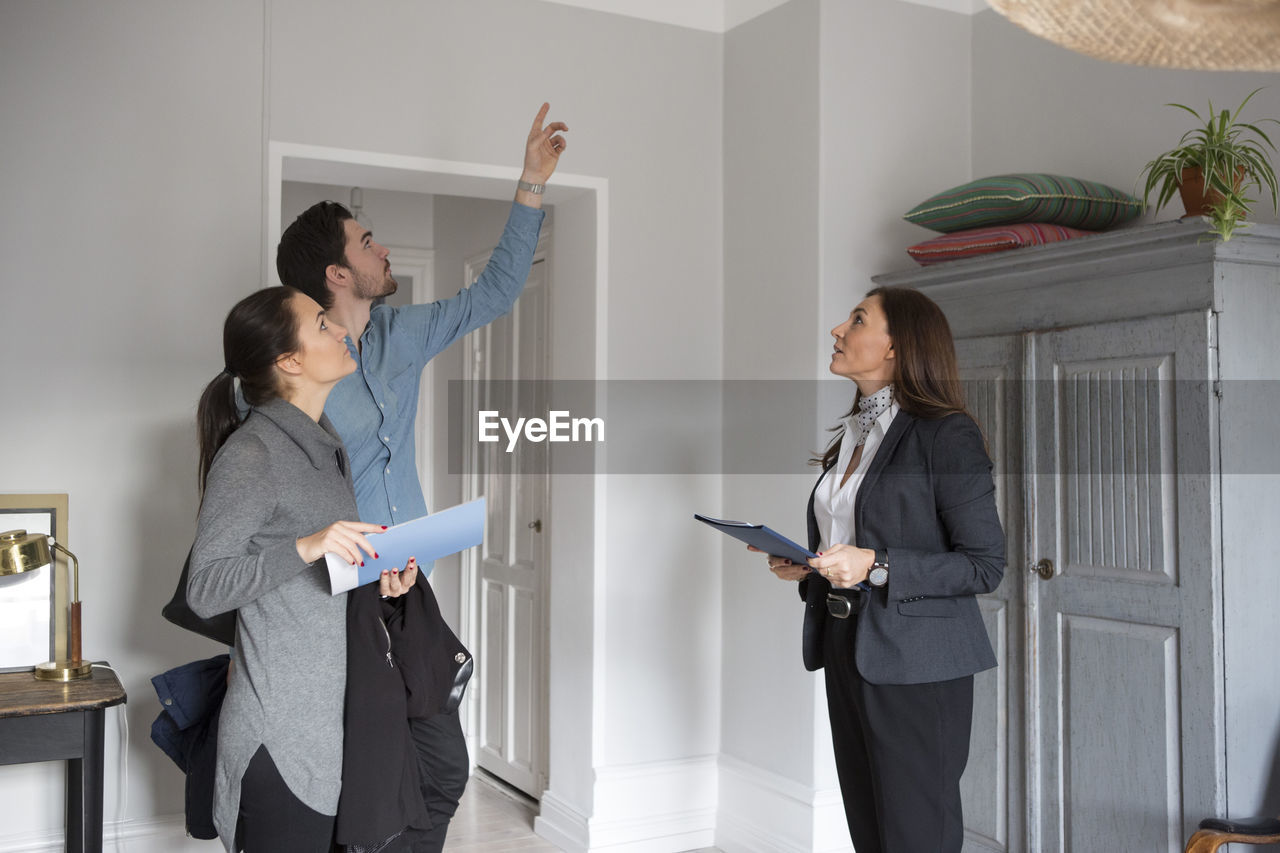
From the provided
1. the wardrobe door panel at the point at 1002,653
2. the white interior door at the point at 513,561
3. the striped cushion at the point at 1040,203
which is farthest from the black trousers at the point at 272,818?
the white interior door at the point at 513,561

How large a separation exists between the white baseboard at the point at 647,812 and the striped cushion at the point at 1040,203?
2023mm

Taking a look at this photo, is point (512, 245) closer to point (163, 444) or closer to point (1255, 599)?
point (163, 444)

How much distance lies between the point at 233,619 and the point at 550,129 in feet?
4.71

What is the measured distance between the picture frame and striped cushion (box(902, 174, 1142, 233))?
2.59 m

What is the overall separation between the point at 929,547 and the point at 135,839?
235 cm

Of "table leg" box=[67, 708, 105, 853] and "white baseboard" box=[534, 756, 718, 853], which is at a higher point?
"table leg" box=[67, 708, 105, 853]

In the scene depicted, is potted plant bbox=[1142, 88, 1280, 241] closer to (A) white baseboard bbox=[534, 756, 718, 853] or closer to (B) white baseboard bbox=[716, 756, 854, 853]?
(B) white baseboard bbox=[716, 756, 854, 853]

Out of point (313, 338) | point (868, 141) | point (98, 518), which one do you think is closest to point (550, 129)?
point (313, 338)

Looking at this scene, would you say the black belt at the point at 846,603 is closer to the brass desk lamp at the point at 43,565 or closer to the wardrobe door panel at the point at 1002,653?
the wardrobe door panel at the point at 1002,653

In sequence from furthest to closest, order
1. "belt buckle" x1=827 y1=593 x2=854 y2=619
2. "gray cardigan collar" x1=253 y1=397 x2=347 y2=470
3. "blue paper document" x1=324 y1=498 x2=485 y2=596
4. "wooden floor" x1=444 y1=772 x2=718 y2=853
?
"wooden floor" x1=444 y1=772 x2=718 y2=853 < "belt buckle" x1=827 y1=593 x2=854 y2=619 < "gray cardigan collar" x1=253 y1=397 x2=347 y2=470 < "blue paper document" x1=324 y1=498 x2=485 y2=596

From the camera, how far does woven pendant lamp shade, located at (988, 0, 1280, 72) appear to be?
40.3 inches

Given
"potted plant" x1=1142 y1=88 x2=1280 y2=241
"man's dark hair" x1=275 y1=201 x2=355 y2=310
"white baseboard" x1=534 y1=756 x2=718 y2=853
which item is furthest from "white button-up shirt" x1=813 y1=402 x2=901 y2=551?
"white baseboard" x1=534 y1=756 x2=718 y2=853

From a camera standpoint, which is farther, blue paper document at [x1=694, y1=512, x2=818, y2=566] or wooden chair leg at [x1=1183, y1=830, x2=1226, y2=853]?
wooden chair leg at [x1=1183, y1=830, x2=1226, y2=853]

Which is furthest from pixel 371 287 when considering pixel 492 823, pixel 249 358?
pixel 492 823
